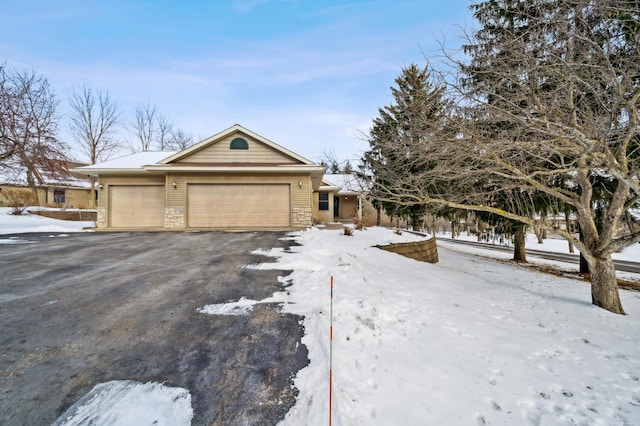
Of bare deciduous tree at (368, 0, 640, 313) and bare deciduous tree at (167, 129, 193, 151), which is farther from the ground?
bare deciduous tree at (167, 129, 193, 151)

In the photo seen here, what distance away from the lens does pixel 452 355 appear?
2979mm

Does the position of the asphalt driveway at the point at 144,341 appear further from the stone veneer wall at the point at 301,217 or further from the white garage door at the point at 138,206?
the white garage door at the point at 138,206

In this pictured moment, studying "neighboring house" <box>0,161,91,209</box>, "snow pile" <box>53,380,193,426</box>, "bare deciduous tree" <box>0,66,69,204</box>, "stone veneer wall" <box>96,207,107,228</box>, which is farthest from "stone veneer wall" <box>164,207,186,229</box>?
"neighboring house" <box>0,161,91,209</box>

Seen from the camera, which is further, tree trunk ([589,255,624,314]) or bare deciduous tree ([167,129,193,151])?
bare deciduous tree ([167,129,193,151])

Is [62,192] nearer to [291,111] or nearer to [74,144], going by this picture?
[74,144]

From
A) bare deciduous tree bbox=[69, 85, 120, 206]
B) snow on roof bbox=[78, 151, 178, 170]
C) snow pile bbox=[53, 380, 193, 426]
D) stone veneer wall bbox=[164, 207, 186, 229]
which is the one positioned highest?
bare deciduous tree bbox=[69, 85, 120, 206]

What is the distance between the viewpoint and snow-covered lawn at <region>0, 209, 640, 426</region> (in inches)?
78.5

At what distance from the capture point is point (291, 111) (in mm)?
19641

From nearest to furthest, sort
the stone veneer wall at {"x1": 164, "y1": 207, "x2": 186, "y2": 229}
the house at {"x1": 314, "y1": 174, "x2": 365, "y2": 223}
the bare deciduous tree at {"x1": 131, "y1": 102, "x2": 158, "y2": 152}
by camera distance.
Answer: the stone veneer wall at {"x1": 164, "y1": 207, "x2": 186, "y2": 229}
the house at {"x1": 314, "y1": 174, "x2": 365, "y2": 223}
the bare deciduous tree at {"x1": 131, "y1": 102, "x2": 158, "y2": 152}

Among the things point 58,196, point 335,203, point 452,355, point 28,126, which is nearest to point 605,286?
point 452,355

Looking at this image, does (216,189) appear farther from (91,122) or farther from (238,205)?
(91,122)

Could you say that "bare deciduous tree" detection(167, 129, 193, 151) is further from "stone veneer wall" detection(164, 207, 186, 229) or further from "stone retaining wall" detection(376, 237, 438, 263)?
"stone retaining wall" detection(376, 237, 438, 263)

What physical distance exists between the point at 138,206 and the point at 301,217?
322 inches

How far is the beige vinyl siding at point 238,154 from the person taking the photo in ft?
41.3
